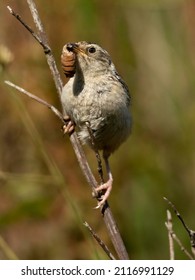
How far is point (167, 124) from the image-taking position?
591cm

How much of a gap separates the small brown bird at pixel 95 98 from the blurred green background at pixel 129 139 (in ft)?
3.69

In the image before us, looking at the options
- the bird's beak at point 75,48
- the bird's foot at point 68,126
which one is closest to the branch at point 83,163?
the bird's foot at point 68,126

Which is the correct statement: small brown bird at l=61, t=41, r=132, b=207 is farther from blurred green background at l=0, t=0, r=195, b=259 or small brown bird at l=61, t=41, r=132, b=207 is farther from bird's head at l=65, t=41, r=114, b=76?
blurred green background at l=0, t=0, r=195, b=259

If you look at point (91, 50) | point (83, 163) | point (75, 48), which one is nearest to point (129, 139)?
point (91, 50)

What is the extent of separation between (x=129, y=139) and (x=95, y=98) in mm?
1762

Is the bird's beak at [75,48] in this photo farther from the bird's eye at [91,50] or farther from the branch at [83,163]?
the branch at [83,163]

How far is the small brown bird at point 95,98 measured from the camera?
158 inches

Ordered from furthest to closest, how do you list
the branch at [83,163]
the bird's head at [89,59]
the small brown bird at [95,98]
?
the bird's head at [89,59]
the small brown bird at [95,98]
the branch at [83,163]

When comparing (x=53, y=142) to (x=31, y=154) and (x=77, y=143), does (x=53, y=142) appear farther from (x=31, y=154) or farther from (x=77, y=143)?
(x=77, y=143)

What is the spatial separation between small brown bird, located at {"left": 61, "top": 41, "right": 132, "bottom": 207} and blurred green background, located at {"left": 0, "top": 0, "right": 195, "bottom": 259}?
3.69 feet

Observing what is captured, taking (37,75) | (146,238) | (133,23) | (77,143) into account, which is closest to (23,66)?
(37,75)

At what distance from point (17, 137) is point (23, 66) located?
53 cm

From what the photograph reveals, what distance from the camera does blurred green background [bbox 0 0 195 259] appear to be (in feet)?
17.8

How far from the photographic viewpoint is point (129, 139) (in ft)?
18.9
